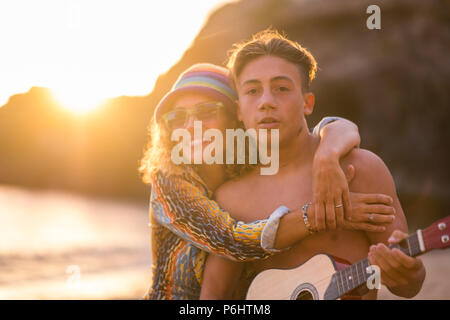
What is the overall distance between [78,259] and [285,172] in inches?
414

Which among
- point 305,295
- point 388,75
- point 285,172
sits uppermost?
point 388,75

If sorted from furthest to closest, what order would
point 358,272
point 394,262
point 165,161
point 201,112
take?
point 165,161, point 201,112, point 358,272, point 394,262

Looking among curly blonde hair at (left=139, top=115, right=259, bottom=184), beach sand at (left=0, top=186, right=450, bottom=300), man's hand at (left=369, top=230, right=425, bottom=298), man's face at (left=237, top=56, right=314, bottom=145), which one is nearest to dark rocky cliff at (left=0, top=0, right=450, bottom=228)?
beach sand at (left=0, top=186, right=450, bottom=300)

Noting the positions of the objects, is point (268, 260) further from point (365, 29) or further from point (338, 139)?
point (365, 29)

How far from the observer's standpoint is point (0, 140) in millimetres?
32469

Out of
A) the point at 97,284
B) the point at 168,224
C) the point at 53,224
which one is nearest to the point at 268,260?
the point at 168,224

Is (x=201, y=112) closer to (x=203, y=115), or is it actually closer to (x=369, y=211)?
(x=203, y=115)

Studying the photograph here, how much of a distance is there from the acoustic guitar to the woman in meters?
0.20

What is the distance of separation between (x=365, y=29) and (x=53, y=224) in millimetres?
16200

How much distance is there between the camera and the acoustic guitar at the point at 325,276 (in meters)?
1.84

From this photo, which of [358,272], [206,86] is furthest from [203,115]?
[358,272]

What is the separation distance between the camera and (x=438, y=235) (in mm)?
1807

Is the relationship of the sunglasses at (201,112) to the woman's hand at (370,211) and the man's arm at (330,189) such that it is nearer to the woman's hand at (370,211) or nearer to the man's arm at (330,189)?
the man's arm at (330,189)

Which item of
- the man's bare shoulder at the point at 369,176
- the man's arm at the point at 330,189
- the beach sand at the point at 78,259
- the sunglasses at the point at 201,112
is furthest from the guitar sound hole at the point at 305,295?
the beach sand at the point at 78,259
